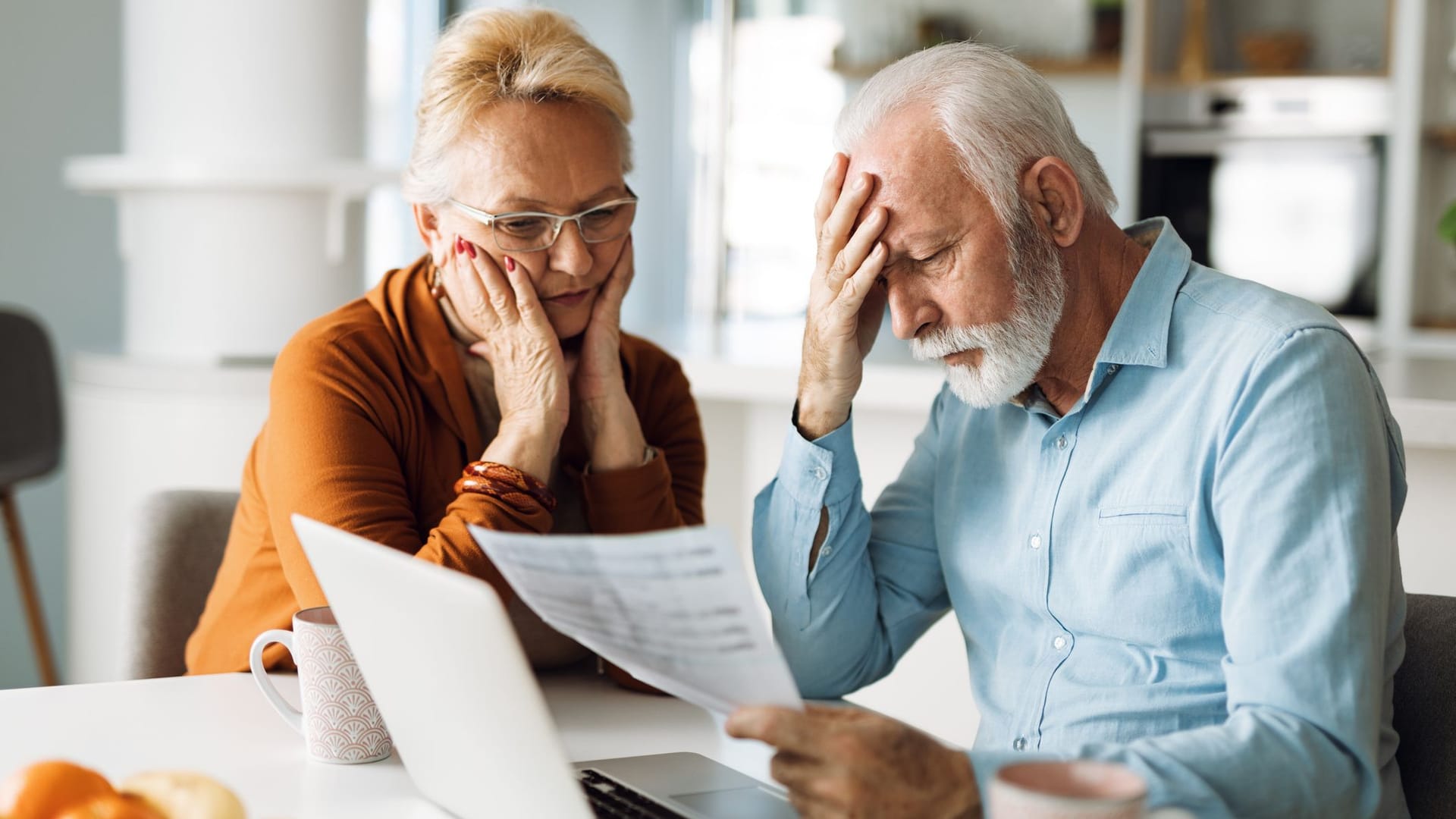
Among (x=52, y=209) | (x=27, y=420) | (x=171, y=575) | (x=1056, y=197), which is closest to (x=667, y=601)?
(x=1056, y=197)

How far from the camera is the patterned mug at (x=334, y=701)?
112cm

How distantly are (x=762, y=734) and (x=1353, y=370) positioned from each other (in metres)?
0.58

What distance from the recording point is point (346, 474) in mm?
1354

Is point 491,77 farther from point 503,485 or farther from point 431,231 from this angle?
point 503,485

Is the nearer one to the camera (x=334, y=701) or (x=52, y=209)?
(x=334, y=701)

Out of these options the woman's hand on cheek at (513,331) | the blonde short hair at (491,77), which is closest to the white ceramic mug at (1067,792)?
the woman's hand on cheek at (513,331)

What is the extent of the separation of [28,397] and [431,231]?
1882 mm

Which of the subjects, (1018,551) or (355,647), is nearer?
(355,647)

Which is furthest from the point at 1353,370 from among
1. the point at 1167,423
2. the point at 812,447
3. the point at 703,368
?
the point at 703,368

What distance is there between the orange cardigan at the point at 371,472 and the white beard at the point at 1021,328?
39 cm

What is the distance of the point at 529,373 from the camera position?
4.83 feet

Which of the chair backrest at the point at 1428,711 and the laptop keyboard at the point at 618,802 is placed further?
the chair backrest at the point at 1428,711

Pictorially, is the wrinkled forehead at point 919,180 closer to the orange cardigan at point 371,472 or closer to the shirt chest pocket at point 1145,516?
the shirt chest pocket at point 1145,516

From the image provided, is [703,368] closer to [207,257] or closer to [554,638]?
[207,257]
